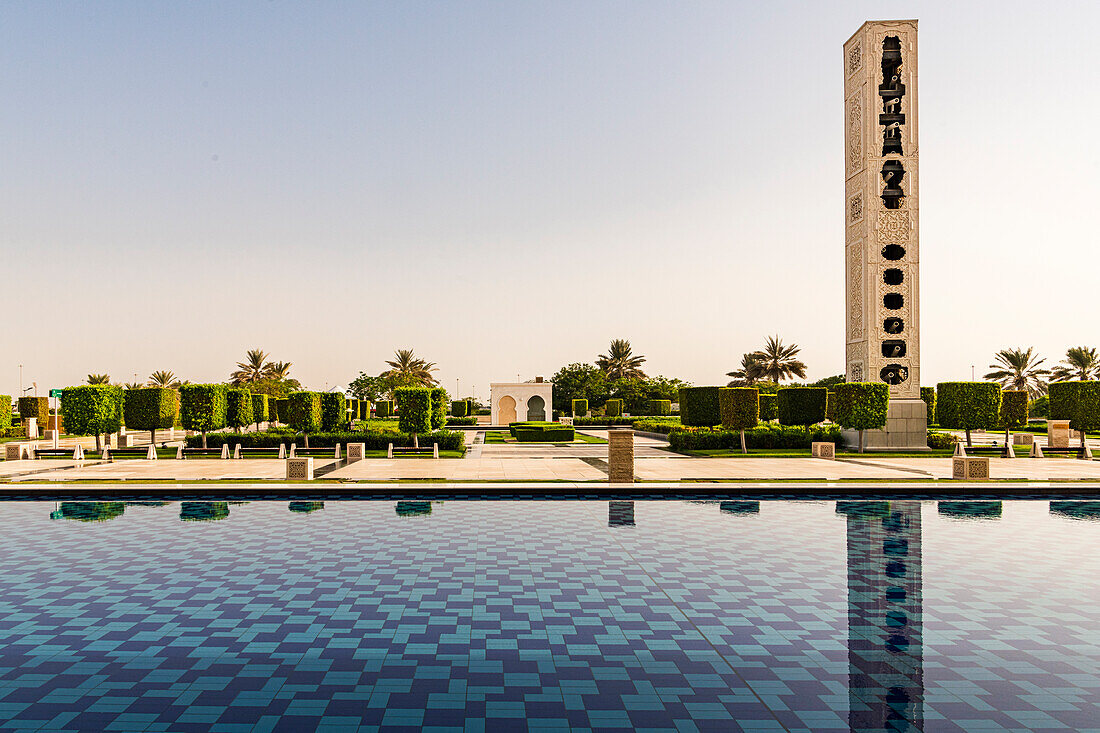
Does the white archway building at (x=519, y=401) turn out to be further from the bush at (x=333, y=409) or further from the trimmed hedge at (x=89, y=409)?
the trimmed hedge at (x=89, y=409)

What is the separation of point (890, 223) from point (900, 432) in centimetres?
915

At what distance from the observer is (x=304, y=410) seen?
30.8m

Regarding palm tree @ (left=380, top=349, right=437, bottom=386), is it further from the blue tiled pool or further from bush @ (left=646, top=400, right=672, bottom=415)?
the blue tiled pool

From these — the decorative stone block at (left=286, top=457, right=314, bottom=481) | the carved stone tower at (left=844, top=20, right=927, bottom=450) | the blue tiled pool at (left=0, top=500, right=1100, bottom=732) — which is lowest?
the blue tiled pool at (left=0, top=500, right=1100, bottom=732)

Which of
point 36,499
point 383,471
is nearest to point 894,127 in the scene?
point 383,471

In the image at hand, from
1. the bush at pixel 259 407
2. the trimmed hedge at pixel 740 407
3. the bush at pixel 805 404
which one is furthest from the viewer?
the bush at pixel 259 407

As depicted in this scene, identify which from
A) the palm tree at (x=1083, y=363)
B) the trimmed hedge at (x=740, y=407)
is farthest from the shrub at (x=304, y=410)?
the palm tree at (x=1083, y=363)

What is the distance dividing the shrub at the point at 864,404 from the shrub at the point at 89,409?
3059 cm

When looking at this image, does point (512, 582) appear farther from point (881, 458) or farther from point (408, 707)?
point (881, 458)

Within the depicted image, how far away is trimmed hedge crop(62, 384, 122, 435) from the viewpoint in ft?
90.6

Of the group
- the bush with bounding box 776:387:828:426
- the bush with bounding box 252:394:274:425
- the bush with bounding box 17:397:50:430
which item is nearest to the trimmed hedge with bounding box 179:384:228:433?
the bush with bounding box 252:394:274:425

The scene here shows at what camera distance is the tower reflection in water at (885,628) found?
516cm

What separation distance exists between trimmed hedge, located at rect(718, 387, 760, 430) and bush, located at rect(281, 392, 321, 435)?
59.9 ft

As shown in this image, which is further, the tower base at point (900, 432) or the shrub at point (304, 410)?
the shrub at point (304, 410)
